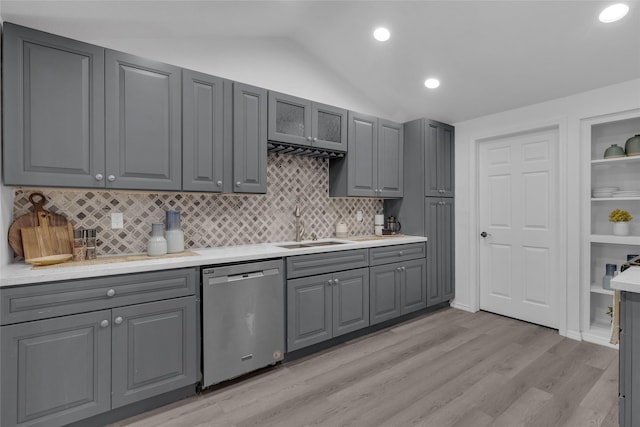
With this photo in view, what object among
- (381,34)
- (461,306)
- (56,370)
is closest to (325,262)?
(56,370)

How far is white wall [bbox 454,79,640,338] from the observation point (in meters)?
2.94

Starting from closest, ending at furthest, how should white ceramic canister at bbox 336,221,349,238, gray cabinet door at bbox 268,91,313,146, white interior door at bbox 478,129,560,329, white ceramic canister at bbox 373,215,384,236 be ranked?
gray cabinet door at bbox 268,91,313,146 < white interior door at bbox 478,129,560,329 < white ceramic canister at bbox 336,221,349,238 < white ceramic canister at bbox 373,215,384,236

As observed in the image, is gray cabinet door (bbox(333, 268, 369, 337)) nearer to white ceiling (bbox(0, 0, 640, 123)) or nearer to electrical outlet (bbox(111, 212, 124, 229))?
electrical outlet (bbox(111, 212, 124, 229))

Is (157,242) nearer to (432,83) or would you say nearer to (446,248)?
(432,83)

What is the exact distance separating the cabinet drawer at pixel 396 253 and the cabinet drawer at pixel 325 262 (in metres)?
0.12

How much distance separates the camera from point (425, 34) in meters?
2.83

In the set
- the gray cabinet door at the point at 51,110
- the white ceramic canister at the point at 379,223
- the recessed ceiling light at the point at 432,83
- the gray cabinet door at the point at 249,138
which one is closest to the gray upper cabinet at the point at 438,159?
the recessed ceiling light at the point at 432,83

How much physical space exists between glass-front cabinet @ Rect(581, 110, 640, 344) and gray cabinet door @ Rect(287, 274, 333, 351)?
2.57 metres

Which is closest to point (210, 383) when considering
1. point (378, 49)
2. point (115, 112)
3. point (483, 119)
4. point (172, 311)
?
point (172, 311)

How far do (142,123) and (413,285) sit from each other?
3.12 m

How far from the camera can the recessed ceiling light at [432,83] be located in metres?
3.40

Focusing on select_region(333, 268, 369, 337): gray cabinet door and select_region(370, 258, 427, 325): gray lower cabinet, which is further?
select_region(370, 258, 427, 325): gray lower cabinet

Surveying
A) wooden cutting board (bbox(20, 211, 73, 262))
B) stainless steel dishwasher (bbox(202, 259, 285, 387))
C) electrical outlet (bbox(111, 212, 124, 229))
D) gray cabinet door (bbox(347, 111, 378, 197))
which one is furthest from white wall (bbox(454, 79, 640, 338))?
wooden cutting board (bbox(20, 211, 73, 262))

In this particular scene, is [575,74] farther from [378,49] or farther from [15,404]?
[15,404]
